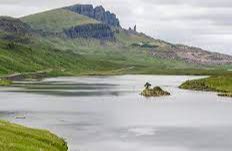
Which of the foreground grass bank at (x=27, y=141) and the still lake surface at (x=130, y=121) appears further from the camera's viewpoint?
the still lake surface at (x=130, y=121)

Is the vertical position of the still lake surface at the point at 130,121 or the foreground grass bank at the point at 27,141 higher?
→ the foreground grass bank at the point at 27,141

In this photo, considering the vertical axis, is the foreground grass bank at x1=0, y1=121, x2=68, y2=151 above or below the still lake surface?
above

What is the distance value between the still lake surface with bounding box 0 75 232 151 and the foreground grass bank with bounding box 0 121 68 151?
486 cm

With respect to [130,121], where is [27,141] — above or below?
above

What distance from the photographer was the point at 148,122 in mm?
108875

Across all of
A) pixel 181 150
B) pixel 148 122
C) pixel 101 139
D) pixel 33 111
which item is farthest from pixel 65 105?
pixel 181 150

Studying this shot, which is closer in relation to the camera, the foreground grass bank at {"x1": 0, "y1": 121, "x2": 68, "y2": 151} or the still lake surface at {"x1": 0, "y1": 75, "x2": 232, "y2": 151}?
the foreground grass bank at {"x1": 0, "y1": 121, "x2": 68, "y2": 151}

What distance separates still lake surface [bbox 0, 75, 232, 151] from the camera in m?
77.4

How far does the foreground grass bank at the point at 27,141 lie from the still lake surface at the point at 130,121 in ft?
15.9

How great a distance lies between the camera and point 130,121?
363 feet

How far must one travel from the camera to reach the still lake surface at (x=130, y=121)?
77400 millimetres

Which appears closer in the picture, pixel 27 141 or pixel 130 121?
pixel 27 141

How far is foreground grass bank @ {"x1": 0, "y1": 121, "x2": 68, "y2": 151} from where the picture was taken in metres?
49.5

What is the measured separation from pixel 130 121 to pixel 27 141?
5493cm
